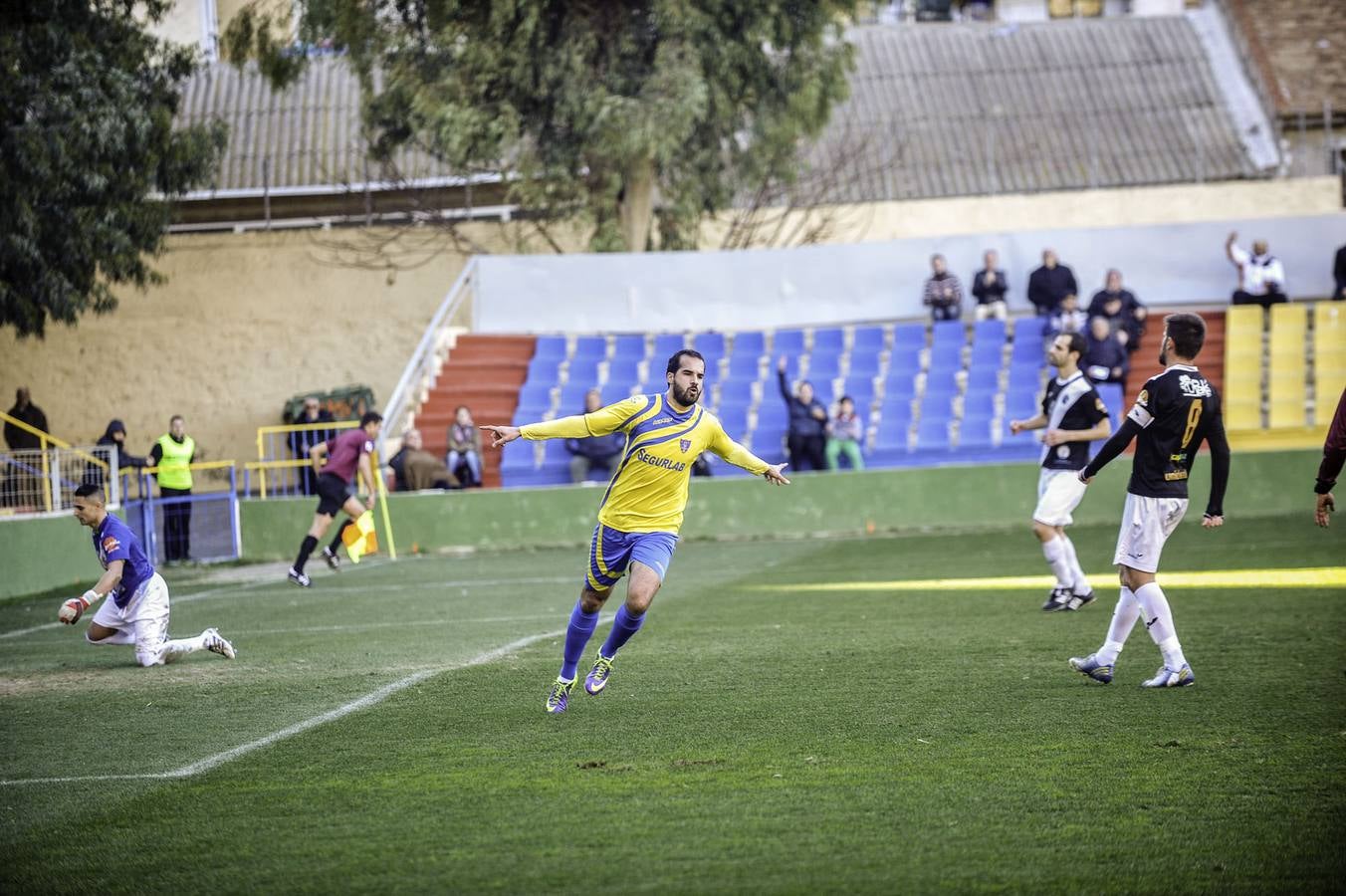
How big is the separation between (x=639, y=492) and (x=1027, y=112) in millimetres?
29924

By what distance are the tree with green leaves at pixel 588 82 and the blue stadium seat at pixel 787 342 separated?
3.77m

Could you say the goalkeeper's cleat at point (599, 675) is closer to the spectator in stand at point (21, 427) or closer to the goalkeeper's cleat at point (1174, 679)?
the goalkeeper's cleat at point (1174, 679)

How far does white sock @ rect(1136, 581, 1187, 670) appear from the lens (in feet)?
28.9

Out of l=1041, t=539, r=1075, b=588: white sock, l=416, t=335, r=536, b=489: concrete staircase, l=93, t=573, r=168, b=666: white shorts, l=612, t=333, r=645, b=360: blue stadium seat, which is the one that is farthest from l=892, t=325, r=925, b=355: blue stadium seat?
l=93, t=573, r=168, b=666: white shorts

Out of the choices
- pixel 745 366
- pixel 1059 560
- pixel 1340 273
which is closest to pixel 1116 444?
pixel 1059 560

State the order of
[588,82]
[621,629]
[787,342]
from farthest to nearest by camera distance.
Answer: [588,82]
[787,342]
[621,629]

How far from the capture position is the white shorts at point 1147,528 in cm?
880

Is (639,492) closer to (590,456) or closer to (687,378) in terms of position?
(687,378)

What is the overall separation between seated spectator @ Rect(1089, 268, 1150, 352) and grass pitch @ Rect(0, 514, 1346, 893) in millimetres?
12546

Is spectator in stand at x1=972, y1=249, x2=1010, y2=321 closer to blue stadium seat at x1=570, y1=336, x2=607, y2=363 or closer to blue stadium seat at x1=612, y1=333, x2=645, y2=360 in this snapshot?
blue stadium seat at x1=612, y1=333, x2=645, y2=360

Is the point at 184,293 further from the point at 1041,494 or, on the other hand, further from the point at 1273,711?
the point at 1273,711

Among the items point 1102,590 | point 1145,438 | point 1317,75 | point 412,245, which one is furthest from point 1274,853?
point 1317,75

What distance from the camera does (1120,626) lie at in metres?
9.07

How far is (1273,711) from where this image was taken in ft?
26.3
